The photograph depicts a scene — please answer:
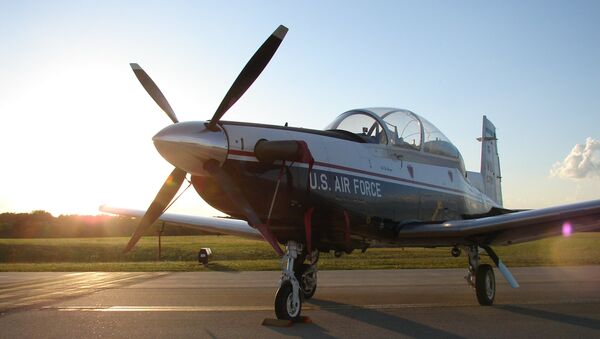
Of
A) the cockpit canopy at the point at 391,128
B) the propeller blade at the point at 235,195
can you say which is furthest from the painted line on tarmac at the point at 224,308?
the cockpit canopy at the point at 391,128

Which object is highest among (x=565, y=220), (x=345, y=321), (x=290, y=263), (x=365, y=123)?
(x=365, y=123)

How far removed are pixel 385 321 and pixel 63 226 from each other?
245ft

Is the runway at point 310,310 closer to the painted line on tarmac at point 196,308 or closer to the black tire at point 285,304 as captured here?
the painted line on tarmac at point 196,308

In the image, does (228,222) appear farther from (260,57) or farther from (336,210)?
(260,57)

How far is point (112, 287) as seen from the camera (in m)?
12.9

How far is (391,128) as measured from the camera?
1024 centimetres

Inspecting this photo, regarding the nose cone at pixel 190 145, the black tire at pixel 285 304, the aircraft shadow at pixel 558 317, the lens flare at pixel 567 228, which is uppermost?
the nose cone at pixel 190 145

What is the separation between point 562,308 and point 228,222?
752 centimetres

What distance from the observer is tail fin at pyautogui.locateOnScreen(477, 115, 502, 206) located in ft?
53.4

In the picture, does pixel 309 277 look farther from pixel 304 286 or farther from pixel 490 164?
pixel 490 164

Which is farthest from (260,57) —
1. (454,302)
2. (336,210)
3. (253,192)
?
(454,302)

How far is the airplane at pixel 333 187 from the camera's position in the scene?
7.60 meters

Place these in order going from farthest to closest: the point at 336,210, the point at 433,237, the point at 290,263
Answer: the point at 433,237
the point at 336,210
the point at 290,263

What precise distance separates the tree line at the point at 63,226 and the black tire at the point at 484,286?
62.8 m
